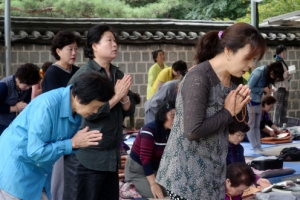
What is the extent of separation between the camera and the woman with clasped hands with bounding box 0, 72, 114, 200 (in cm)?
334

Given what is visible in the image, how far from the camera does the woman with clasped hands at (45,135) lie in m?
3.34

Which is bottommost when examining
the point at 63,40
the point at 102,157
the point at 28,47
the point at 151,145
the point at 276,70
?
the point at 151,145

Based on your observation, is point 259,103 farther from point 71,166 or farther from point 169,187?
point 169,187

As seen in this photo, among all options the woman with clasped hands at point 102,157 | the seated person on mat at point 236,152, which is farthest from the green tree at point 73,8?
the woman with clasped hands at point 102,157

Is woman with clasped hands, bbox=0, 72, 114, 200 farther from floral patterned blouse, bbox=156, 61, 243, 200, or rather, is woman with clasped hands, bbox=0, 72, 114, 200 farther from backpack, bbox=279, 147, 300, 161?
backpack, bbox=279, 147, 300, 161

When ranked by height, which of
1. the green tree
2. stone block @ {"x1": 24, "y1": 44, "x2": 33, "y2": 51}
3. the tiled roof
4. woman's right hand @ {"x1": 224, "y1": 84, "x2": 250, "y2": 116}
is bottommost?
woman's right hand @ {"x1": 224, "y1": 84, "x2": 250, "y2": 116}

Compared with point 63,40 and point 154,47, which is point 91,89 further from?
point 154,47

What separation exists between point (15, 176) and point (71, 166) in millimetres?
837

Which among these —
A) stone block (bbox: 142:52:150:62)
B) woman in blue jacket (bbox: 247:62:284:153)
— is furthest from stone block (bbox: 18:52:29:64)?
woman in blue jacket (bbox: 247:62:284:153)

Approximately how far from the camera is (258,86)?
9.12 m

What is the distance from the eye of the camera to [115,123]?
14.0 ft

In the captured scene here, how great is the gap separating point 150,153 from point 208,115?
298cm

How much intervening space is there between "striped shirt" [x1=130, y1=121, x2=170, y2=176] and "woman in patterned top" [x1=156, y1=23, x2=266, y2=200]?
277 centimetres

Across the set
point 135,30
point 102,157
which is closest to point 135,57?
point 135,30
